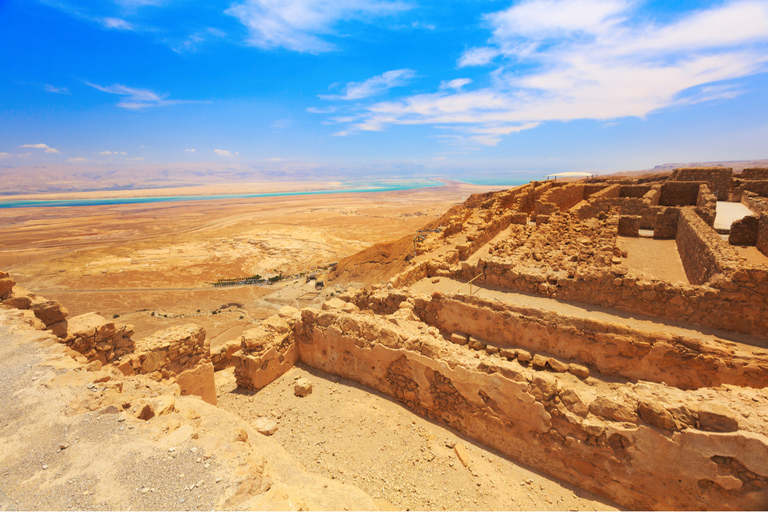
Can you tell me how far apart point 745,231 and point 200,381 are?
16174 mm

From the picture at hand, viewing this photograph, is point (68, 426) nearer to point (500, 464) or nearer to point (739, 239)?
point (500, 464)

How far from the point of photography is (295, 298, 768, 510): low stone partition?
3166 millimetres

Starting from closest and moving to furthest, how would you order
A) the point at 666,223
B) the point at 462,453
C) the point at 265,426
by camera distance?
1. the point at 462,453
2. the point at 265,426
3. the point at 666,223

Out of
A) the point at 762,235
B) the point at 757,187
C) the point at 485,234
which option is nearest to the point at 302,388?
the point at 485,234

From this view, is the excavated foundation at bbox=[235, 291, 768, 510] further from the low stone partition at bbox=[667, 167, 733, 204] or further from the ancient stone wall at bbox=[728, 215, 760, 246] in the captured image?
the low stone partition at bbox=[667, 167, 733, 204]

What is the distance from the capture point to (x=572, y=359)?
5.76 metres

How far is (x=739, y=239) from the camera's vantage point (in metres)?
10.4

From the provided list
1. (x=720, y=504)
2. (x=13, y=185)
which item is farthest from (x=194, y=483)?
(x=13, y=185)

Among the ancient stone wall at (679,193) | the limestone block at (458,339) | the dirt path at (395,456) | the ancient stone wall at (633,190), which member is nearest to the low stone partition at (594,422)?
the dirt path at (395,456)

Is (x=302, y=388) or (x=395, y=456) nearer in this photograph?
(x=395, y=456)

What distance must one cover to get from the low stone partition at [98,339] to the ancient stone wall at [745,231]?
16.8 metres

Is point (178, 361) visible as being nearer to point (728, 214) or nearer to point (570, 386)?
point (570, 386)

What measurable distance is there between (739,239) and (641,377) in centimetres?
939

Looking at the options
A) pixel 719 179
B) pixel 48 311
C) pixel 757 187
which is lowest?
pixel 48 311
